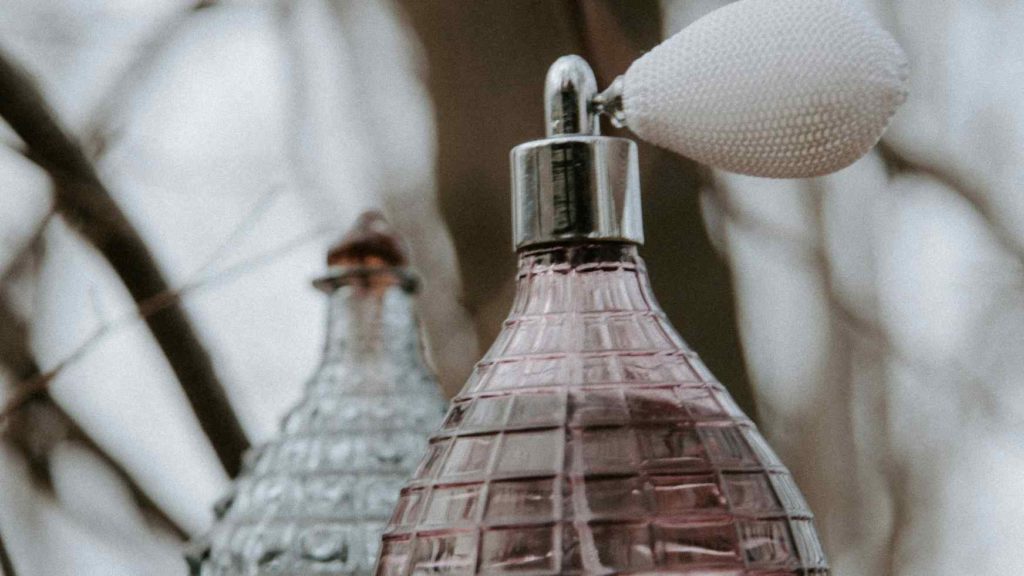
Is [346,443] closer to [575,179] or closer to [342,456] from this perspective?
[342,456]

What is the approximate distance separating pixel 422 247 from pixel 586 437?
51 cm

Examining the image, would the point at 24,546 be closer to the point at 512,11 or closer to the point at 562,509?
the point at 512,11

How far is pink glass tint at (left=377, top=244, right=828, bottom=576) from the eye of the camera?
0.29 meters

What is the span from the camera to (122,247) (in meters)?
0.75

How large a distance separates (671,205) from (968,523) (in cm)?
29

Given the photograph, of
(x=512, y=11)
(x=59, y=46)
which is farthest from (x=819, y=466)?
(x=59, y=46)

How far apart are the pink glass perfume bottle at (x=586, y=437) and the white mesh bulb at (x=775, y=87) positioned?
21mm

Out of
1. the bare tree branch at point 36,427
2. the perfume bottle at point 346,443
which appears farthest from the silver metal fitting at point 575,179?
the bare tree branch at point 36,427

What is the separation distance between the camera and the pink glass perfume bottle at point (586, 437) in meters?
0.29

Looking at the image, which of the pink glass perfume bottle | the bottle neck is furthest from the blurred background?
the pink glass perfume bottle

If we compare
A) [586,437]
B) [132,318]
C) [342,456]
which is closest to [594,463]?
[586,437]

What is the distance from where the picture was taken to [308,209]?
2.86 feet

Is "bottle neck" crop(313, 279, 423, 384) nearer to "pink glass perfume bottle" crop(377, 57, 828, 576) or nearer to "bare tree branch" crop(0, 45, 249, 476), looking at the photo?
"pink glass perfume bottle" crop(377, 57, 828, 576)

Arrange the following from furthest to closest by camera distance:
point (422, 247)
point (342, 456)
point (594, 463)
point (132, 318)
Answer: point (422, 247) → point (132, 318) → point (342, 456) → point (594, 463)
